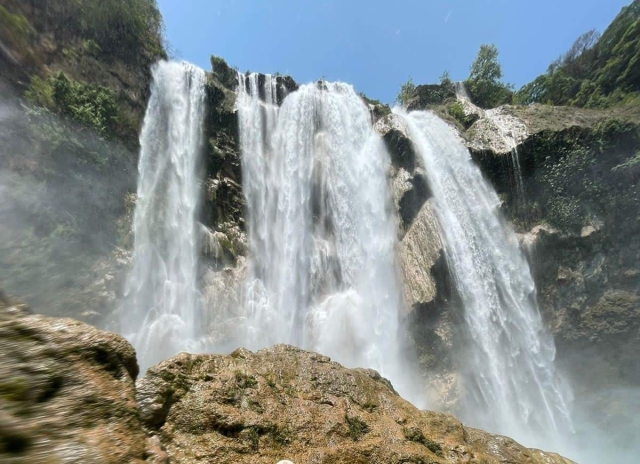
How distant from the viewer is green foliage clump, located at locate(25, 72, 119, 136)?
39.7 ft

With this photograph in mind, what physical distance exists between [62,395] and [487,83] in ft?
99.2

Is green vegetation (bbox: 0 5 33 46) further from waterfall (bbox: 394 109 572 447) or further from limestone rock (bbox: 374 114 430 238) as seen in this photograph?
waterfall (bbox: 394 109 572 447)

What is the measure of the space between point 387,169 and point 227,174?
8.69 m

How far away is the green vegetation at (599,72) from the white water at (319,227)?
13.7 metres

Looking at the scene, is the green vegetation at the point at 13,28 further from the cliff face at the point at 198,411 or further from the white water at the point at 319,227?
the cliff face at the point at 198,411

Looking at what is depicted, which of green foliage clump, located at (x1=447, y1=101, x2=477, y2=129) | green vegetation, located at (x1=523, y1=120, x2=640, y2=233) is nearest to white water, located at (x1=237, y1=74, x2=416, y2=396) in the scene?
green foliage clump, located at (x1=447, y1=101, x2=477, y2=129)

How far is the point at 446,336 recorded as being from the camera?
1315cm

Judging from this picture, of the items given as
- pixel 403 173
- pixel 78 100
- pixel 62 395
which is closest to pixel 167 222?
pixel 78 100

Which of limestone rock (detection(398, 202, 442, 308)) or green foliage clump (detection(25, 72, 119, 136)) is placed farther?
limestone rock (detection(398, 202, 442, 308))

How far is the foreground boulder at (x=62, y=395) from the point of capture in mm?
1652

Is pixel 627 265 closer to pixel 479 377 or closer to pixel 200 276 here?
pixel 479 377

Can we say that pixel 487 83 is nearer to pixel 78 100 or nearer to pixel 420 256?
pixel 420 256

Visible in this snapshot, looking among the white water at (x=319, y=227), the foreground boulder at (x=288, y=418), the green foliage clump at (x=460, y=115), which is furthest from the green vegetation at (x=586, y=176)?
the foreground boulder at (x=288, y=418)

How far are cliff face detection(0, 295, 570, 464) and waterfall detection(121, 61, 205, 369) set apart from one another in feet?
33.1
